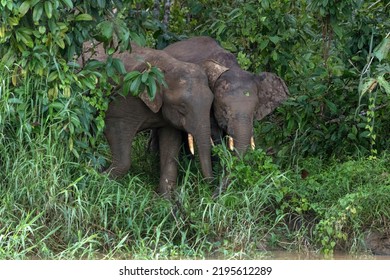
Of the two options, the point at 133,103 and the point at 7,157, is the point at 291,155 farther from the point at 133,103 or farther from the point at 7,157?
the point at 7,157

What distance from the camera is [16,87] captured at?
386 inches

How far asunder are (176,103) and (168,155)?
0.56 metres

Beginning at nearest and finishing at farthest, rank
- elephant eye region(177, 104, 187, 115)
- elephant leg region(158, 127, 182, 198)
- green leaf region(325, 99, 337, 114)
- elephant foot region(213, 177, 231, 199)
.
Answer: elephant foot region(213, 177, 231, 199) → elephant eye region(177, 104, 187, 115) → elephant leg region(158, 127, 182, 198) → green leaf region(325, 99, 337, 114)

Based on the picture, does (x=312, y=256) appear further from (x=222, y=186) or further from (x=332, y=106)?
(x=332, y=106)

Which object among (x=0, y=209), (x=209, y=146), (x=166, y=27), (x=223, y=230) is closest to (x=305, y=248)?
(x=223, y=230)

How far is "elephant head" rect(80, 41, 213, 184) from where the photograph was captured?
1062 centimetres

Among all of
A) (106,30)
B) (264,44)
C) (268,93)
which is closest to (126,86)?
(106,30)

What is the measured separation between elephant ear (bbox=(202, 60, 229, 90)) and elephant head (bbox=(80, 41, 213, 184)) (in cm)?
16

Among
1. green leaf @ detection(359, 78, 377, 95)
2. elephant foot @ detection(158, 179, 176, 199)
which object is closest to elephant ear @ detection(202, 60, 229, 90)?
elephant foot @ detection(158, 179, 176, 199)

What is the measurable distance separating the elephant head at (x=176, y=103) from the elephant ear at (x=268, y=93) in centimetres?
59

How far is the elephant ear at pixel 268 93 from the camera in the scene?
11125 millimetres

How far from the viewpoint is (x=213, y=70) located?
11.0 m

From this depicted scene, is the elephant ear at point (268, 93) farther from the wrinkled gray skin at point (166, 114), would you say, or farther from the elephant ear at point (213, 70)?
the wrinkled gray skin at point (166, 114)

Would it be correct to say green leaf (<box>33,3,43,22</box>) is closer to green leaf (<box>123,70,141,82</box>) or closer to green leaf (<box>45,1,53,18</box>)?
green leaf (<box>45,1,53,18</box>)
